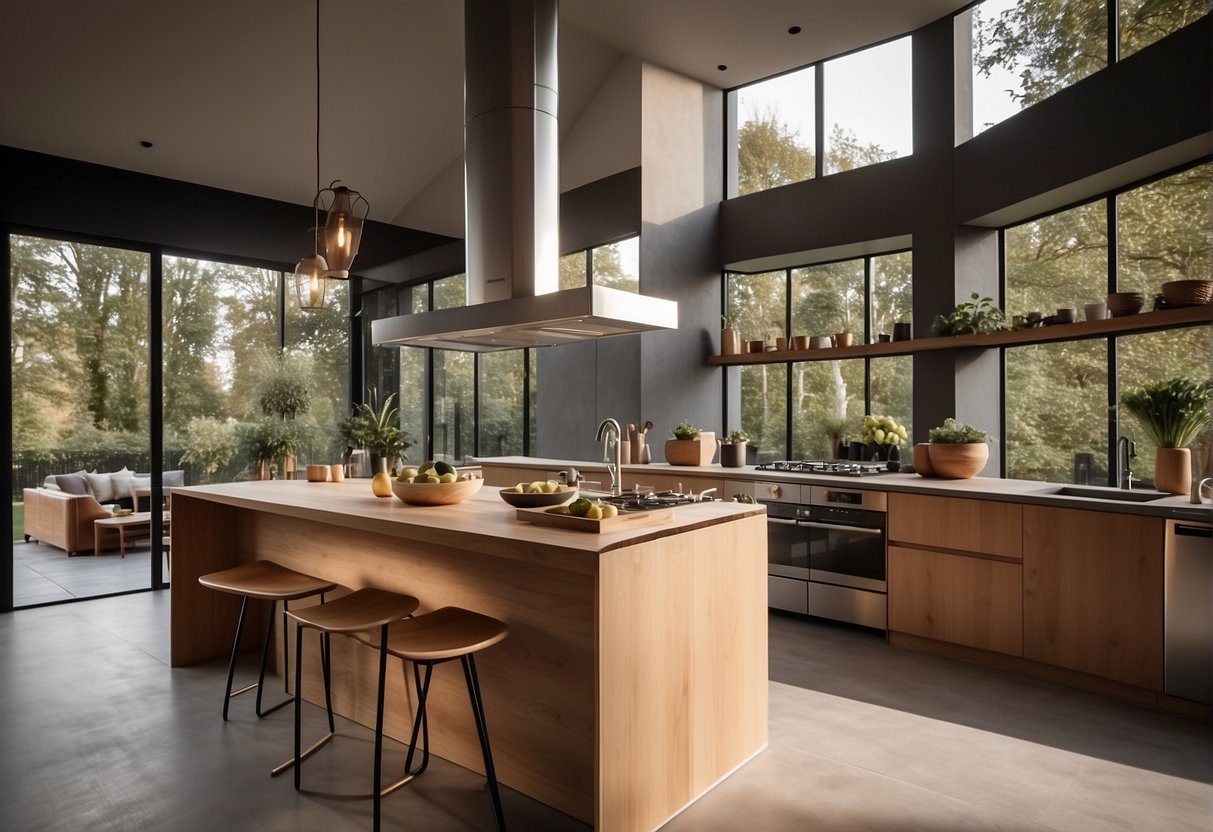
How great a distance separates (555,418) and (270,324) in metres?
2.50

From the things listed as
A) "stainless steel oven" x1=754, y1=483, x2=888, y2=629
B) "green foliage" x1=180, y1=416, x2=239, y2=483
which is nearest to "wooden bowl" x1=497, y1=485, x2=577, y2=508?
"stainless steel oven" x1=754, y1=483, x2=888, y2=629

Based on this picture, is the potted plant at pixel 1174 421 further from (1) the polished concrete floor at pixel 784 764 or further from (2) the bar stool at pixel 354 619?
(2) the bar stool at pixel 354 619

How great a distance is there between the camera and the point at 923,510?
386 centimetres

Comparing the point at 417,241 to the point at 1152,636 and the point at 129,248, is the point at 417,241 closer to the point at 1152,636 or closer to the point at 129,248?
the point at 129,248

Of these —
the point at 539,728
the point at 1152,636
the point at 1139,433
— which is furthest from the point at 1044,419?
the point at 539,728

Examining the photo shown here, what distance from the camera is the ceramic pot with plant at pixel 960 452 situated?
407 cm

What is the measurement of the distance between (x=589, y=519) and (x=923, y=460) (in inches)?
109

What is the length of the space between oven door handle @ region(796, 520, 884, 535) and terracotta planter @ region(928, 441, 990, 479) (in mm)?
542

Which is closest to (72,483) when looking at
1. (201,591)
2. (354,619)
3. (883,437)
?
(201,591)

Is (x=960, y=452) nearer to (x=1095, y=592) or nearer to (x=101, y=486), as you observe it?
(x=1095, y=592)

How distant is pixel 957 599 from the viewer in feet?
12.2

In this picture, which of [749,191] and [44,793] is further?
[749,191]

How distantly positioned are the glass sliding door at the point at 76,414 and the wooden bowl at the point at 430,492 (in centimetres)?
334

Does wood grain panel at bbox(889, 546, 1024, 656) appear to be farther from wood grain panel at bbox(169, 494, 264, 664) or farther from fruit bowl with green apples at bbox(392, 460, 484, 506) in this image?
wood grain panel at bbox(169, 494, 264, 664)
